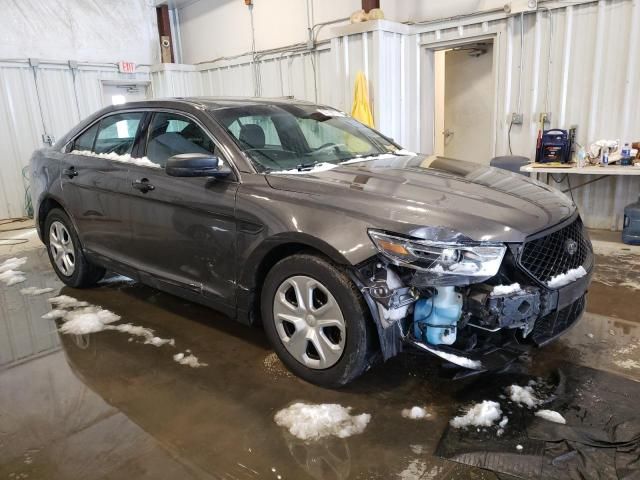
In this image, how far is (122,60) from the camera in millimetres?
8789

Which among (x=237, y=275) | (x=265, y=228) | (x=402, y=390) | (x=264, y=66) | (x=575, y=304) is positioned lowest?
(x=402, y=390)

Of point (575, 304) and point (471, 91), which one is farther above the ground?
point (471, 91)

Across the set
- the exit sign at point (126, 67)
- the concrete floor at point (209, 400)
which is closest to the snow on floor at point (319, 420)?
the concrete floor at point (209, 400)

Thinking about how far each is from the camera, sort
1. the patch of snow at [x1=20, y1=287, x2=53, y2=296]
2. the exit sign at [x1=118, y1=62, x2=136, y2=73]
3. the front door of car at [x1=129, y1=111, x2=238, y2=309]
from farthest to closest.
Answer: the exit sign at [x1=118, y1=62, x2=136, y2=73], the patch of snow at [x1=20, y1=287, x2=53, y2=296], the front door of car at [x1=129, y1=111, x2=238, y2=309]

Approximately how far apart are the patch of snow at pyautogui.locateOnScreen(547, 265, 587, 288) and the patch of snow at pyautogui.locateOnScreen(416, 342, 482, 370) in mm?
467

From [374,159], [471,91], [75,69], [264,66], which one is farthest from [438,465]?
[75,69]

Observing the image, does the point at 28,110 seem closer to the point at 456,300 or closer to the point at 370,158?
the point at 370,158

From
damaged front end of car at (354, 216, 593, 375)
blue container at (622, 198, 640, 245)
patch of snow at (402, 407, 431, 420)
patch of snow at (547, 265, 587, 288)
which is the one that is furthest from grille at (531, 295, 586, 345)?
blue container at (622, 198, 640, 245)

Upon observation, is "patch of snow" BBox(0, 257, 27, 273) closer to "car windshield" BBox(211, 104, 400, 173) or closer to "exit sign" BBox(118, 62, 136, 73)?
"car windshield" BBox(211, 104, 400, 173)

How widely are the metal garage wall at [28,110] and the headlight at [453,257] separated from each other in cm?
759

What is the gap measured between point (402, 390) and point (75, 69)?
7.93 metres

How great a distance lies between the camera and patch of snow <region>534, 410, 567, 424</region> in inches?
84.3

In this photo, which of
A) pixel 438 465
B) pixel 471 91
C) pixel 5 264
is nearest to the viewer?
pixel 438 465

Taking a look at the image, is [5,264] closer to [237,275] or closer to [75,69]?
[237,275]
